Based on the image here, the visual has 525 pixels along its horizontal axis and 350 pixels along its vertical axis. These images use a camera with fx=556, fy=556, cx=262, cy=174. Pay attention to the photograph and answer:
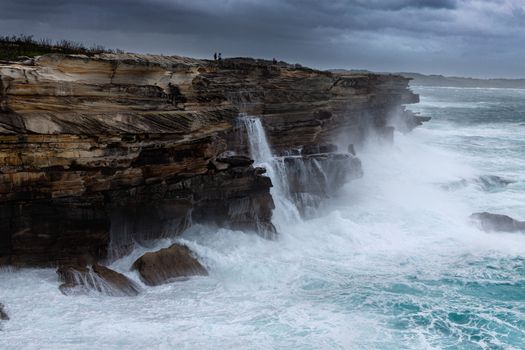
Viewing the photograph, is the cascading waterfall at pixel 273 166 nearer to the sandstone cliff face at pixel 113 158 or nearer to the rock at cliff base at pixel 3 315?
the sandstone cliff face at pixel 113 158

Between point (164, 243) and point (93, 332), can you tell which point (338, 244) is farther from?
point (93, 332)

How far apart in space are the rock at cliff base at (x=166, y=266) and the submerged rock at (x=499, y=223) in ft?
41.7

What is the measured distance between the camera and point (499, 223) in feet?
76.8

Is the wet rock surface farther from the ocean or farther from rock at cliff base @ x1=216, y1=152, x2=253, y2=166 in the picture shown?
rock at cliff base @ x1=216, y1=152, x2=253, y2=166

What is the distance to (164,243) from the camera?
1955 cm

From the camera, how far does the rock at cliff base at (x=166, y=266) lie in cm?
1681

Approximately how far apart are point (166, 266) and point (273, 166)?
853 cm

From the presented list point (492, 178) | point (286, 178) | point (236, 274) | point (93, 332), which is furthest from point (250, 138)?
point (492, 178)

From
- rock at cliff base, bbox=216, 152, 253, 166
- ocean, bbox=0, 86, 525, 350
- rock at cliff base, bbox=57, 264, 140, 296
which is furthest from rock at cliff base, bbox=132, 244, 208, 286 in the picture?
rock at cliff base, bbox=216, 152, 253, 166

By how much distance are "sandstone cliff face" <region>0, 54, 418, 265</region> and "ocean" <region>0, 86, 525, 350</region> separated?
0.96 meters

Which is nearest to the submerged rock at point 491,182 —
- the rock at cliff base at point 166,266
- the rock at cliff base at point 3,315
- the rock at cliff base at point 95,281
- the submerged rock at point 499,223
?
the submerged rock at point 499,223

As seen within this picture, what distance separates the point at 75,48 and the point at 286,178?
33.8ft

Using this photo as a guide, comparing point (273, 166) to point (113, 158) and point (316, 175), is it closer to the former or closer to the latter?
point (316, 175)

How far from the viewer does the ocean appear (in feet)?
44.6
